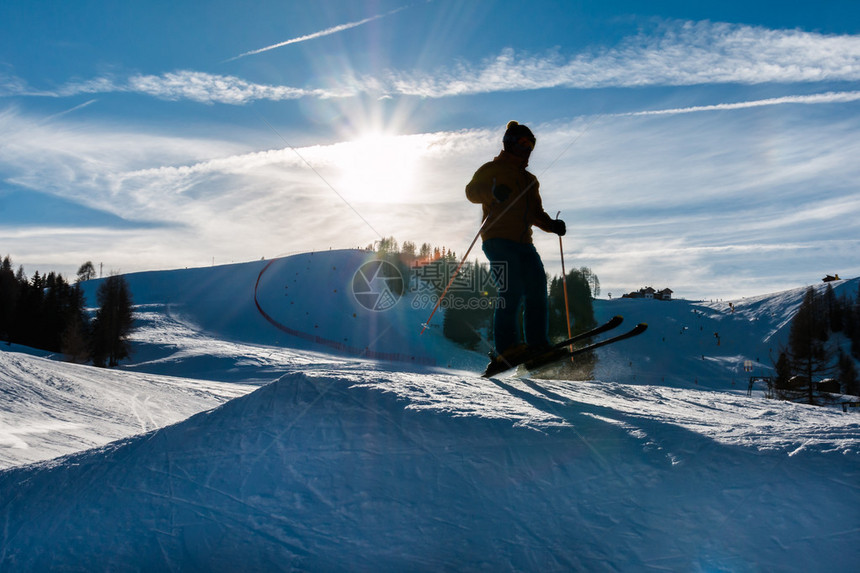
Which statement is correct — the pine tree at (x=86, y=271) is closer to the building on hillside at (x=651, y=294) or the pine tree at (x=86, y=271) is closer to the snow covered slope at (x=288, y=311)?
the snow covered slope at (x=288, y=311)

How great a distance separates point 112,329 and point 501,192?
46.2 meters

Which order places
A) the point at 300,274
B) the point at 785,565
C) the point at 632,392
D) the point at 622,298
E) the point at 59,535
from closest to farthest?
the point at 785,565 → the point at 59,535 → the point at 632,392 → the point at 300,274 → the point at 622,298

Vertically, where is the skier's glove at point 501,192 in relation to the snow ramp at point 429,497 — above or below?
above

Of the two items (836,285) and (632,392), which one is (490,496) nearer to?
(632,392)

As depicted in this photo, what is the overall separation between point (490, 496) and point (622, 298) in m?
130

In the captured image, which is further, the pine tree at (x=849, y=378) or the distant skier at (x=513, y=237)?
the pine tree at (x=849, y=378)

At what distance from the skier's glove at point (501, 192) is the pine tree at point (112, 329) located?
45.6 metres

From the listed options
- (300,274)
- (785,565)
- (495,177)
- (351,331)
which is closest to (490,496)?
(785,565)

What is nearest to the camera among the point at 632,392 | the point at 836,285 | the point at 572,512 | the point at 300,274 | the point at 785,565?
the point at 785,565

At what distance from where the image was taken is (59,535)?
9.55 feet

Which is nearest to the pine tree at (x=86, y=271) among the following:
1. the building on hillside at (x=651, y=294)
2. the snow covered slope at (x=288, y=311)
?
the snow covered slope at (x=288, y=311)

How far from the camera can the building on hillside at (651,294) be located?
128 meters

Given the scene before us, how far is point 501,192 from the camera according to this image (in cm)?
623

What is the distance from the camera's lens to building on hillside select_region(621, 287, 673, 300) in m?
128
